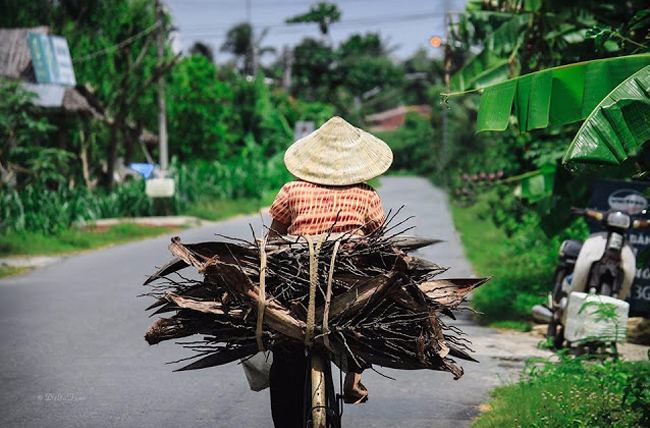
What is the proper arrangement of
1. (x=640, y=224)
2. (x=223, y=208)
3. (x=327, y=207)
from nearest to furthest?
(x=327, y=207)
(x=640, y=224)
(x=223, y=208)

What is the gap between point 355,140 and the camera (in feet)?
16.3

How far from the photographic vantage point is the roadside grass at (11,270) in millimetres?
14539

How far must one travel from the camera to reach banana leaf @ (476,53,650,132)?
227 inches

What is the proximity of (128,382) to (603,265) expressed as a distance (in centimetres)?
406

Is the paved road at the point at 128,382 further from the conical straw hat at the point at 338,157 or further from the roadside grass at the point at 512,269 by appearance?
the conical straw hat at the point at 338,157

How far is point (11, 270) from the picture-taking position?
48.9 ft

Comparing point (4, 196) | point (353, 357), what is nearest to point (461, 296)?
point (353, 357)

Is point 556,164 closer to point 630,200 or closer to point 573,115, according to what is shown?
point 630,200

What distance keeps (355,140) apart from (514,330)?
5799 mm

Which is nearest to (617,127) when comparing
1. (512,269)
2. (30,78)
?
(512,269)

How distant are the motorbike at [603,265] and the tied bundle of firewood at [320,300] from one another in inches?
172

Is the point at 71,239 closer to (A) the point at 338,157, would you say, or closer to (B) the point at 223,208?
(B) the point at 223,208

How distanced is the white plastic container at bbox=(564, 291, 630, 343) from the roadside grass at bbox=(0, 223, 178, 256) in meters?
11.2

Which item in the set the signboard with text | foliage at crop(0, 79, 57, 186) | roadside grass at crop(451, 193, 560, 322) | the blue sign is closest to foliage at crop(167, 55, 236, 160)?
the blue sign
